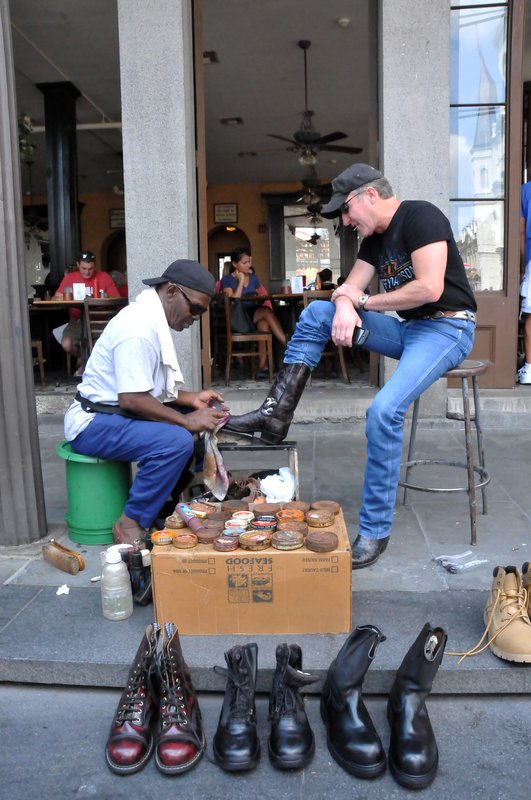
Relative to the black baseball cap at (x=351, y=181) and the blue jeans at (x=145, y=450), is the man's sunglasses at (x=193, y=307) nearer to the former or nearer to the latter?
the blue jeans at (x=145, y=450)

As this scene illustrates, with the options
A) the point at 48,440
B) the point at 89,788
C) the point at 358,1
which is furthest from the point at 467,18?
the point at 89,788

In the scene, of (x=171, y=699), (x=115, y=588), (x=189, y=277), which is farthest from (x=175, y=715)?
(x=189, y=277)

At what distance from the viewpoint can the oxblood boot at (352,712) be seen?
1854 mm

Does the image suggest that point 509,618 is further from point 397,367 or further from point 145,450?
point 145,450

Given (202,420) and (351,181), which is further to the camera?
(202,420)

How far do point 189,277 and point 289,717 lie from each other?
1.82 meters

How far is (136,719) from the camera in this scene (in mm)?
1951

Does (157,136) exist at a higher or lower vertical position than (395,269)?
higher

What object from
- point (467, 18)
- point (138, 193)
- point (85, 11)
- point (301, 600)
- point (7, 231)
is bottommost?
point (301, 600)

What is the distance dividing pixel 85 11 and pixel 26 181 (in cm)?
818

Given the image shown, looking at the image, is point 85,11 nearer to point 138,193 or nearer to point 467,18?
point 138,193

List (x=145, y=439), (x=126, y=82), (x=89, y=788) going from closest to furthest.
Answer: (x=89, y=788) → (x=145, y=439) → (x=126, y=82)

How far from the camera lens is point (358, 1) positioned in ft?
23.5

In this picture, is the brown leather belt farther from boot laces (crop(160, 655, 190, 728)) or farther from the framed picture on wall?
the framed picture on wall
